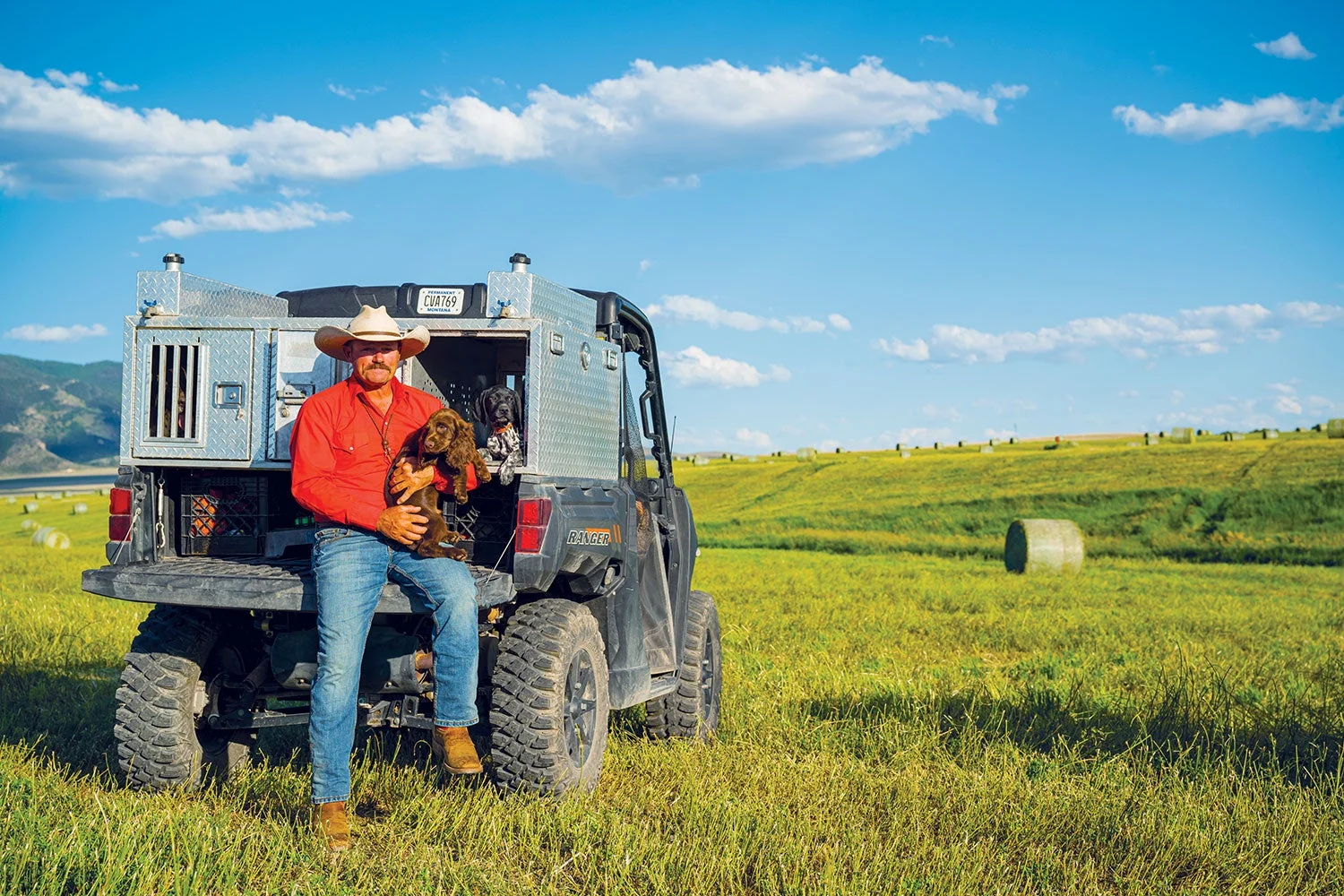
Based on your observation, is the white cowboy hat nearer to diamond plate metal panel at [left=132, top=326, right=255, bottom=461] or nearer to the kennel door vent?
diamond plate metal panel at [left=132, top=326, right=255, bottom=461]

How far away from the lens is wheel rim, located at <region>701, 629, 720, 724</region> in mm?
8242

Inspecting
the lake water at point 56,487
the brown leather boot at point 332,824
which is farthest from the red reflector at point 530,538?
the lake water at point 56,487

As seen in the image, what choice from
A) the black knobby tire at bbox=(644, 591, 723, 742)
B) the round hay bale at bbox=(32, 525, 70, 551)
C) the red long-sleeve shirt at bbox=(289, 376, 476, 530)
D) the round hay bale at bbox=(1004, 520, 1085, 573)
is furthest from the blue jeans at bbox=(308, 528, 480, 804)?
the round hay bale at bbox=(32, 525, 70, 551)

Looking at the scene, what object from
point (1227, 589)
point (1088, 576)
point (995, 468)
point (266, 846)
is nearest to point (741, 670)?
point (266, 846)

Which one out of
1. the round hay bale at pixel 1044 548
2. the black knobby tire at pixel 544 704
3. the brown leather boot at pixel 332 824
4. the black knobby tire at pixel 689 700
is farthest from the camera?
the round hay bale at pixel 1044 548

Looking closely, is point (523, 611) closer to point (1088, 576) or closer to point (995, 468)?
point (1088, 576)

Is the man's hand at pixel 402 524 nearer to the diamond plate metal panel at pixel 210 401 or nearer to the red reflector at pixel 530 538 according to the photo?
the red reflector at pixel 530 538

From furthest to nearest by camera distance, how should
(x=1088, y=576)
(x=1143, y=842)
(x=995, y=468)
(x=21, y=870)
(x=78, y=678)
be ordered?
(x=995, y=468) → (x=1088, y=576) → (x=78, y=678) → (x=1143, y=842) → (x=21, y=870)

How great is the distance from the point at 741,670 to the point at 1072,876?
5600 mm

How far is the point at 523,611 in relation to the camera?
5.99 meters

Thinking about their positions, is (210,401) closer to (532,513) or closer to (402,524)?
(402,524)

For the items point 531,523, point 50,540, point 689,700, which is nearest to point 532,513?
point 531,523

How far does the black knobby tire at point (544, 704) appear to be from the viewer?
5.62 m

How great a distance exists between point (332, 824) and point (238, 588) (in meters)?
1.11
